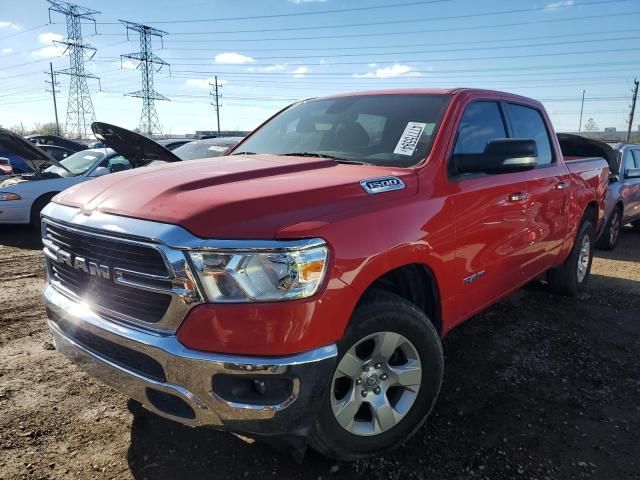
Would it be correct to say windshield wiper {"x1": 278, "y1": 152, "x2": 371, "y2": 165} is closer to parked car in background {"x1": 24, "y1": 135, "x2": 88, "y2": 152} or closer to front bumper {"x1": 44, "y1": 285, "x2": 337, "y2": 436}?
front bumper {"x1": 44, "y1": 285, "x2": 337, "y2": 436}

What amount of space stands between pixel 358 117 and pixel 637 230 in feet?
33.5

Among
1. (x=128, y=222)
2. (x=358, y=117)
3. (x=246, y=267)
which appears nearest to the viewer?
(x=246, y=267)

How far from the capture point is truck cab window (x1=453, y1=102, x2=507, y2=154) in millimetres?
3289

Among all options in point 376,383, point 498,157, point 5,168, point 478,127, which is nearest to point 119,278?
point 376,383

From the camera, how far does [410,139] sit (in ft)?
10.3

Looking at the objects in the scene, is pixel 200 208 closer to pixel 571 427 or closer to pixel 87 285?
pixel 87 285

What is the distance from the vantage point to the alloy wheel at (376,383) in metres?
2.38

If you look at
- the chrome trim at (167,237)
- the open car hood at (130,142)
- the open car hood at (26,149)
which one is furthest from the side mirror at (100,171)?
the chrome trim at (167,237)

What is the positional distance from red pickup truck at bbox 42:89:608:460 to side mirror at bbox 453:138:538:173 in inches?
0.5

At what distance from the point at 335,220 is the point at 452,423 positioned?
5.19ft

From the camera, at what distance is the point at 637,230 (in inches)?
438

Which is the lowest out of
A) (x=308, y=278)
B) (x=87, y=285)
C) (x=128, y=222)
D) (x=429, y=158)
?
(x=87, y=285)

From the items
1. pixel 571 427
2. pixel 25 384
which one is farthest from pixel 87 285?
A: pixel 571 427

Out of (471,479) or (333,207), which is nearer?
(333,207)
